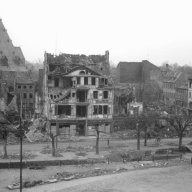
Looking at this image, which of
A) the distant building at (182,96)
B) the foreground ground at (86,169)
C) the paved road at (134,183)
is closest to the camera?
the paved road at (134,183)

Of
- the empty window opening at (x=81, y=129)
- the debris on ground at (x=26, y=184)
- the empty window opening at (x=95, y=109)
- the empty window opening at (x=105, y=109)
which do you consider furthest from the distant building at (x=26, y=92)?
the debris on ground at (x=26, y=184)

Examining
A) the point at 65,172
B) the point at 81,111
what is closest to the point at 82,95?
the point at 81,111

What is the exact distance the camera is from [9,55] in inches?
3563

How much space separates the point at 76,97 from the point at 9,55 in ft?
106

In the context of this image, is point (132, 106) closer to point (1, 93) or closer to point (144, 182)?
point (1, 93)

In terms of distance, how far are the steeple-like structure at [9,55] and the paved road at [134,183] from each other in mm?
54412

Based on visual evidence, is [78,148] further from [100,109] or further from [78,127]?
[100,109]

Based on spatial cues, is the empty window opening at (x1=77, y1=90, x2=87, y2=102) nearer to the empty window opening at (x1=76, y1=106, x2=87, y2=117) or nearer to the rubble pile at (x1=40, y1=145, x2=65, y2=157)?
the empty window opening at (x1=76, y1=106, x2=87, y2=117)

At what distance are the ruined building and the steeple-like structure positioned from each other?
25.3 meters

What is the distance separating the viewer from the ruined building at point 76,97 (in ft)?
209

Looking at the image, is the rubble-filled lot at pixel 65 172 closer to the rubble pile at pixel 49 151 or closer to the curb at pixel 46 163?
the curb at pixel 46 163

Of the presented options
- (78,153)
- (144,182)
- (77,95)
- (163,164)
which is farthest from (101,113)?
(144,182)

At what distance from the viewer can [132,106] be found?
7494 centimetres

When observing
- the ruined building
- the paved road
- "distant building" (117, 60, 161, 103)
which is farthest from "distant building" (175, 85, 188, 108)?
the paved road
